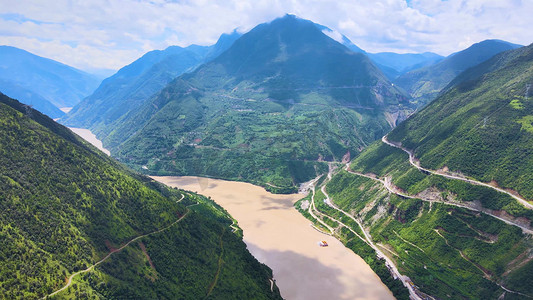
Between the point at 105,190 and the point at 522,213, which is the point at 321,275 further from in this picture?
the point at 105,190

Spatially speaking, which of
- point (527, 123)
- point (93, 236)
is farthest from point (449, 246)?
point (93, 236)

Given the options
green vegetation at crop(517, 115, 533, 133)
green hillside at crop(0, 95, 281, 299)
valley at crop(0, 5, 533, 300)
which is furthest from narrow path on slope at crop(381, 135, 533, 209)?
green hillside at crop(0, 95, 281, 299)

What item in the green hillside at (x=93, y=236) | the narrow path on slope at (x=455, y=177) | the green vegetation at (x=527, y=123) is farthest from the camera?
the green vegetation at (x=527, y=123)

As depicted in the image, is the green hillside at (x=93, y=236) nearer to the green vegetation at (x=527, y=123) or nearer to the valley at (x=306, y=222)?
the valley at (x=306, y=222)

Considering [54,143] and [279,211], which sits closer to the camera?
[54,143]

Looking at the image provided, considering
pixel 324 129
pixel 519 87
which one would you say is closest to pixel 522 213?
pixel 519 87

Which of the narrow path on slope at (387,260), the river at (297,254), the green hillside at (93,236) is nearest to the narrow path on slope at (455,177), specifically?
the narrow path on slope at (387,260)

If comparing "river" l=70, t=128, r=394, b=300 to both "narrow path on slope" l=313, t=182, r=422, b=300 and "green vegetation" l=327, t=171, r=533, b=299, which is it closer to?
"narrow path on slope" l=313, t=182, r=422, b=300

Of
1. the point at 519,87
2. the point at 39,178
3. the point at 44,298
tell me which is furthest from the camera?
the point at 519,87
